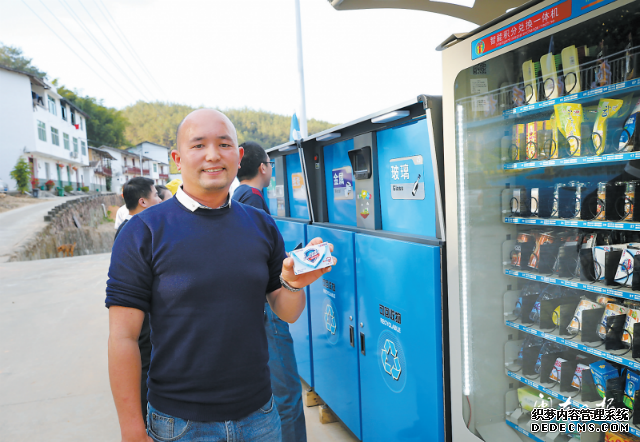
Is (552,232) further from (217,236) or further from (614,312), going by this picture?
(217,236)

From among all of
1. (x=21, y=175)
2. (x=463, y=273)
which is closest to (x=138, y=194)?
(x=463, y=273)

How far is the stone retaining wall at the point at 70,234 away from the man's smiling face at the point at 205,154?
45.7 ft

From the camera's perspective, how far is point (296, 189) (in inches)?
158

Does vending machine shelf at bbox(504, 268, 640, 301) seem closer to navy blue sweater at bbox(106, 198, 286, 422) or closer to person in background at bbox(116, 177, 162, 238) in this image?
navy blue sweater at bbox(106, 198, 286, 422)

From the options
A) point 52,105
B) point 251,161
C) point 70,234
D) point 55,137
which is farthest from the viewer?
point 55,137

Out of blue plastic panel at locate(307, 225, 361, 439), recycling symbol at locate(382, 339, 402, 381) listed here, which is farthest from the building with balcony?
recycling symbol at locate(382, 339, 402, 381)

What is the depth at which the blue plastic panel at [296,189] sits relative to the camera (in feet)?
12.6

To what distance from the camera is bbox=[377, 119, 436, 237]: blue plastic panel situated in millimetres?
2145

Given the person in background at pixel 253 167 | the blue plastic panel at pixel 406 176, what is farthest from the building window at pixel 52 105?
the blue plastic panel at pixel 406 176

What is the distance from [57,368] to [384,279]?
4.20m

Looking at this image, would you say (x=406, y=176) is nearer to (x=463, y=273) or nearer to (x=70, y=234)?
(x=463, y=273)

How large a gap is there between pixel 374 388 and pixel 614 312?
1.37 metres

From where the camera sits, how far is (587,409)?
1733 millimetres

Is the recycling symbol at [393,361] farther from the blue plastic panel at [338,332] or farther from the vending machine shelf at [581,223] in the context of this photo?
the vending machine shelf at [581,223]
